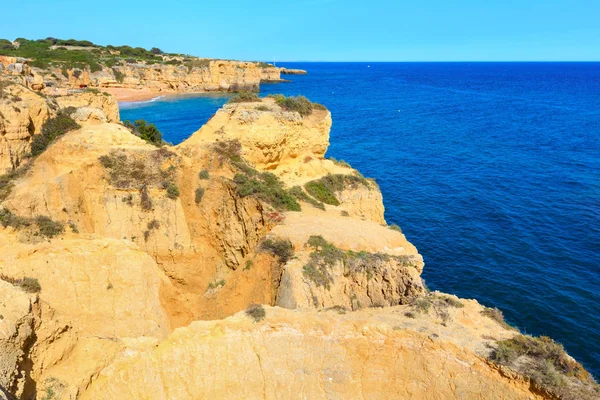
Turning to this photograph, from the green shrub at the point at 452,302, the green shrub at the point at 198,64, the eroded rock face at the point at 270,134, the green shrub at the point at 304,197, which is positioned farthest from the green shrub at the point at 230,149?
the green shrub at the point at 198,64

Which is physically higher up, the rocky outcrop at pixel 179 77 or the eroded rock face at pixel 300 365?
the rocky outcrop at pixel 179 77

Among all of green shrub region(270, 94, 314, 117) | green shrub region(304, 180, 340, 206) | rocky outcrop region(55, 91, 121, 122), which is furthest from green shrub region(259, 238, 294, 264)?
rocky outcrop region(55, 91, 121, 122)

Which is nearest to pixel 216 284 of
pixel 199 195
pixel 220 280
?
pixel 220 280

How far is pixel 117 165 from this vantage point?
84.4 ft

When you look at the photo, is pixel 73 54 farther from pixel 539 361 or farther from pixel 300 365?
pixel 539 361

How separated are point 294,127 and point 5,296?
75.9 ft

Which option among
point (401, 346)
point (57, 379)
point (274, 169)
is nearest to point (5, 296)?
point (57, 379)

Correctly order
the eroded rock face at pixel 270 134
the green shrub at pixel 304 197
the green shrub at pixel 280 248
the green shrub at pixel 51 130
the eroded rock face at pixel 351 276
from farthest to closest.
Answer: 1. the eroded rock face at pixel 270 134
2. the green shrub at pixel 51 130
3. the green shrub at pixel 304 197
4. the green shrub at pixel 280 248
5. the eroded rock face at pixel 351 276

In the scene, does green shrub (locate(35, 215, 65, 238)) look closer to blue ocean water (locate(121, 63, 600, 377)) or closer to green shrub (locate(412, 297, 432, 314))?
green shrub (locate(412, 297, 432, 314))

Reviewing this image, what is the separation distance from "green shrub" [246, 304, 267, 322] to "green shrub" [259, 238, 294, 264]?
15.8 ft

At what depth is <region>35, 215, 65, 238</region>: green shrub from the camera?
64.7ft

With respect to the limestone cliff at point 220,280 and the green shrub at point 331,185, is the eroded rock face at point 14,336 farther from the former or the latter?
the green shrub at point 331,185

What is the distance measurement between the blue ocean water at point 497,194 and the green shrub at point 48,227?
77.7 ft

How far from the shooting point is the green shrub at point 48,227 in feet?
64.7
